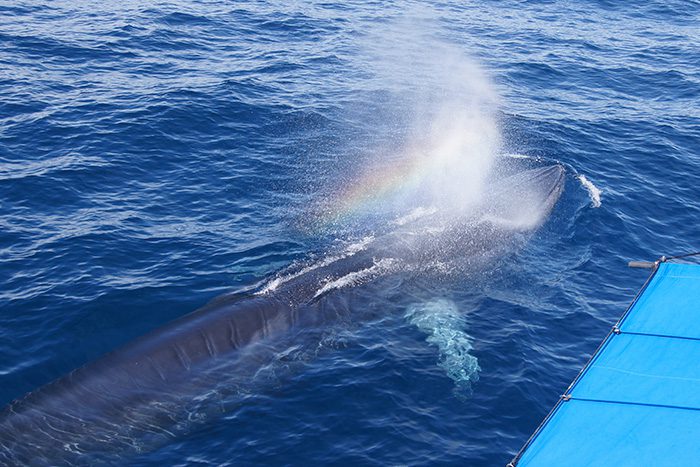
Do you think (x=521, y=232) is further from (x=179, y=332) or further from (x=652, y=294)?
(x=179, y=332)

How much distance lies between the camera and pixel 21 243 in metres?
33.8

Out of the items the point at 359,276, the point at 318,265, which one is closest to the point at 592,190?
the point at 359,276

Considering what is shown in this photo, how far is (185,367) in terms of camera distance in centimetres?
2467

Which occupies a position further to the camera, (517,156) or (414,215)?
(517,156)

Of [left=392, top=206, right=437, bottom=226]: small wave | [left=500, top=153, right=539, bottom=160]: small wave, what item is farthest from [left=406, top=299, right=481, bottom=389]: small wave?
[left=500, top=153, right=539, bottom=160]: small wave

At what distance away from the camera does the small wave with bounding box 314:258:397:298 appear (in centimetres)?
2961

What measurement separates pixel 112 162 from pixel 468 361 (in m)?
23.8

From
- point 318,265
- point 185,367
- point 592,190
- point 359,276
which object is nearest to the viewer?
point 185,367

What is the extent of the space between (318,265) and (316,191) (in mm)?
9247

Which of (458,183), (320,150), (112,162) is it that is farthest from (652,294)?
(112,162)

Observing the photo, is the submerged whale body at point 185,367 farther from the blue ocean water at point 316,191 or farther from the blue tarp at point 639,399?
the blue tarp at point 639,399

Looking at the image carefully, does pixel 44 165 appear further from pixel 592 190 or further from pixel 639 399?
pixel 639 399

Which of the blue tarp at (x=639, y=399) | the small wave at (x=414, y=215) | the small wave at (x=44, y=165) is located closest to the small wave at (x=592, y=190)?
the small wave at (x=414, y=215)

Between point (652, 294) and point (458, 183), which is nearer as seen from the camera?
point (652, 294)
